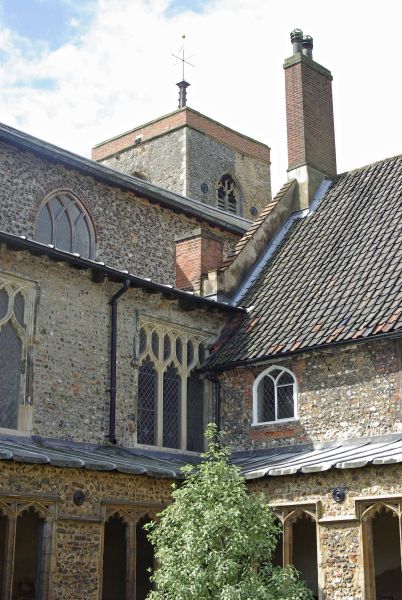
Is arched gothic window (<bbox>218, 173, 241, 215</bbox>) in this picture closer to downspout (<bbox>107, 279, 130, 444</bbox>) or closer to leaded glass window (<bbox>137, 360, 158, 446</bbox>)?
leaded glass window (<bbox>137, 360, 158, 446</bbox>)

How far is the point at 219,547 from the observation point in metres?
12.5

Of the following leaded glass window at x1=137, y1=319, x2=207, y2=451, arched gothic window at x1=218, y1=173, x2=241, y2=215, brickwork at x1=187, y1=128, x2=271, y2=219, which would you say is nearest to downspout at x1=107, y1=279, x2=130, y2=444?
leaded glass window at x1=137, y1=319, x2=207, y2=451

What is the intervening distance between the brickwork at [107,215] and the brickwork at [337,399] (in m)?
5.10

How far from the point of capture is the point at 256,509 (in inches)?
504

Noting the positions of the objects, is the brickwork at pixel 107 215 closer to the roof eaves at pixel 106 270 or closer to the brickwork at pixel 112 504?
the roof eaves at pixel 106 270

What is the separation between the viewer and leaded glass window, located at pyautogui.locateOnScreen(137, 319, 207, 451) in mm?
17500

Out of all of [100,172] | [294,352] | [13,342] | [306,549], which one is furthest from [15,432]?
[100,172]

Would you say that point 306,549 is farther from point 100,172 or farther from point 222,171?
point 222,171

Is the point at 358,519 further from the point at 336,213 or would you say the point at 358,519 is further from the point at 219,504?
the point at 336,213

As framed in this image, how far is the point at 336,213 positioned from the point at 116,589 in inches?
370

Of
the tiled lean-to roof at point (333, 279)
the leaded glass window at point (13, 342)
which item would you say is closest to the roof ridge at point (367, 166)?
the tiled lean-to roof at point (333, 279)

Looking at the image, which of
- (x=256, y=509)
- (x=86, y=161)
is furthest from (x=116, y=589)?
(x=86, y=161)

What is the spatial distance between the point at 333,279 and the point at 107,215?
5.91 meters

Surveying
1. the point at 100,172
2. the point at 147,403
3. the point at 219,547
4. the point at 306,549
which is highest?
the point at 100,172
